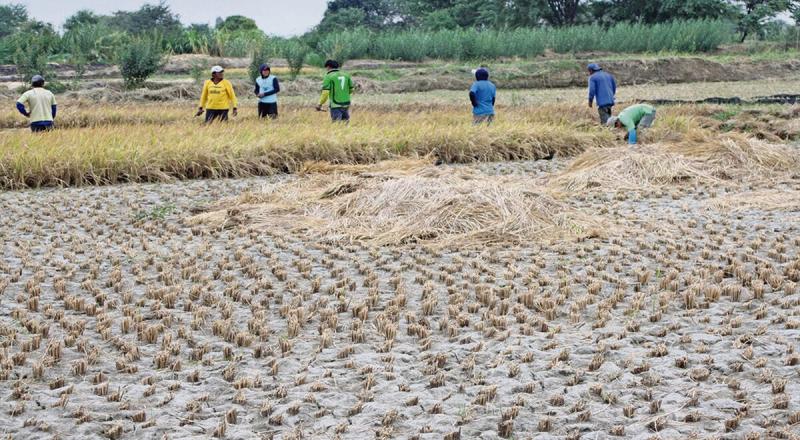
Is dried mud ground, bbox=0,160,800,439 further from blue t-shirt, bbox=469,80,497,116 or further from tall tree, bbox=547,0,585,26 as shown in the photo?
tall tree, bbox=547,0,585,26

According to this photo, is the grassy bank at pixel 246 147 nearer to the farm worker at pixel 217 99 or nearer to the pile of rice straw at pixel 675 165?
the farm worker at pixel 217 99

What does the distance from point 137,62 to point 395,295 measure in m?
18.6

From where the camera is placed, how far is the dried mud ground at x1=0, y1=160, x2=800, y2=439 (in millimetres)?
3785

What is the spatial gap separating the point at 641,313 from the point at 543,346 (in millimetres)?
833

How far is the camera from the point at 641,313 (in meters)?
5.13

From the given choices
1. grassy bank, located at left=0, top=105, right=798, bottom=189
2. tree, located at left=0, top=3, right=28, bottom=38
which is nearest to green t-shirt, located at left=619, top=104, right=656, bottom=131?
grassy bank, located at left=0, top=105, right=798, bottom=189

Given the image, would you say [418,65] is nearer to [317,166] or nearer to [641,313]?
[317,166]

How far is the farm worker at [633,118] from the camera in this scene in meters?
12.2

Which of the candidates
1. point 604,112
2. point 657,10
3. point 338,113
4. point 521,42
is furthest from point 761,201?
point 657,10

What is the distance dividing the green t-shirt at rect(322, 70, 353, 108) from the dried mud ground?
250 inches

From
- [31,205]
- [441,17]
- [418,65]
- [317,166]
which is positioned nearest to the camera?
[31,205]

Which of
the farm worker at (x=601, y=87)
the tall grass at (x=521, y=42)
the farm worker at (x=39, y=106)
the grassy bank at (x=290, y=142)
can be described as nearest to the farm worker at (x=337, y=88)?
the grassy bank at (x=290, y=142)

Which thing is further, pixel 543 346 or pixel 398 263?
pixel 398 263

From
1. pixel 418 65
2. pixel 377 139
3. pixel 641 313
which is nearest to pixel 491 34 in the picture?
pixel 418 65
